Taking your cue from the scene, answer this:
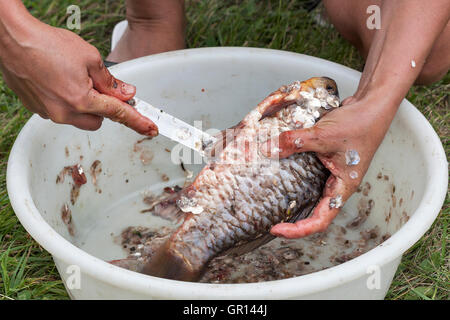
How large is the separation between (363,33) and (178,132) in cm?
72

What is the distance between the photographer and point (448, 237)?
189cm

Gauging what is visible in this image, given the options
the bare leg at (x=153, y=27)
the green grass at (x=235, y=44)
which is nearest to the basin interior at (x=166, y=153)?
the green grass at (x=235, y=44)

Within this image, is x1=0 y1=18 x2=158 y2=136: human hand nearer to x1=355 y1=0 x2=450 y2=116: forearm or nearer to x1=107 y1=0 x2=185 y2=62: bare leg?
x1=355 y1=0 x2=450 y2=116: forearm

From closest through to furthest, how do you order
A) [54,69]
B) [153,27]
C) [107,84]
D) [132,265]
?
[54,69]
[107,84]
[132,265]
[153,27]

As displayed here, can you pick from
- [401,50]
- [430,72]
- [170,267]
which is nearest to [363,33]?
[430,72]

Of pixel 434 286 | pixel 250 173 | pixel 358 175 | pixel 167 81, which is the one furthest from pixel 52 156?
pixel 434 286

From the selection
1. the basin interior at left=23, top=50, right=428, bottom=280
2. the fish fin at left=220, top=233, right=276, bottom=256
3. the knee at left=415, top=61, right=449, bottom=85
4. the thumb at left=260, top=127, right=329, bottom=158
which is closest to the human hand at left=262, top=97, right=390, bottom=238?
the thumb at left=260, top=127, right=329, bottom=158

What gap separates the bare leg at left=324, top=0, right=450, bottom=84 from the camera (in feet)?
6.20

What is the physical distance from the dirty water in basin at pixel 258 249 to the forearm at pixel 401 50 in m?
0.49

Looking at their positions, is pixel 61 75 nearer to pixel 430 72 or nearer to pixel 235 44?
pixel 430 72

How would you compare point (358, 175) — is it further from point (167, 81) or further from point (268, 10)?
point (268, 10)

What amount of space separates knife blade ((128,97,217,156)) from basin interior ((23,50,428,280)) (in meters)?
0.32

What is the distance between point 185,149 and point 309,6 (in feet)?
3.67

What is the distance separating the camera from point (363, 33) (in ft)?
6.38
